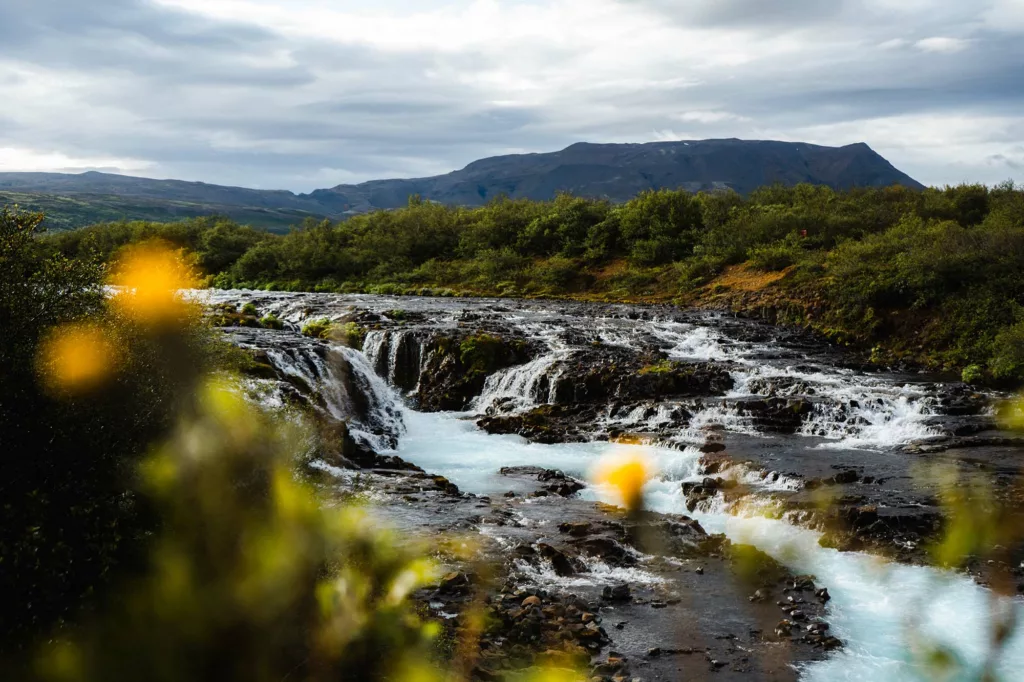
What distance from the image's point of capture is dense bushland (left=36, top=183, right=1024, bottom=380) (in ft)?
102

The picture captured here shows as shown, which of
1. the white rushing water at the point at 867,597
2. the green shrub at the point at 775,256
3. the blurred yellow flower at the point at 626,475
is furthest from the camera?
the green shrub at the point at 775,256

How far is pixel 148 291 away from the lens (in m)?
11.1

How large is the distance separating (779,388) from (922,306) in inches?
514

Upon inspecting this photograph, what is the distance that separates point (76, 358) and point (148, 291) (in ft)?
7.37

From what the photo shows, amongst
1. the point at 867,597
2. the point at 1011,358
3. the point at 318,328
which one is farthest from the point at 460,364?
the point at 1011,358

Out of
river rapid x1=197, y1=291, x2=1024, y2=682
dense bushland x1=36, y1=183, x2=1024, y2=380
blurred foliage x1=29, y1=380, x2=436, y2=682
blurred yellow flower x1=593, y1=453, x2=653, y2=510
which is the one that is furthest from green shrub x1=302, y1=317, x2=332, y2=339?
blurred foliage x1=29, y1=380, x2=436, y2=682

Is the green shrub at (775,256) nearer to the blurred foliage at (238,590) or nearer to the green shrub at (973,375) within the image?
the green shrub at (973,375)

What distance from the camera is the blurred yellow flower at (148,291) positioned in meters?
10.8

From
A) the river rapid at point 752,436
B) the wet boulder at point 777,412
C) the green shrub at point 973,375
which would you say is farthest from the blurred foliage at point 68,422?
the green shrub at point 973,375

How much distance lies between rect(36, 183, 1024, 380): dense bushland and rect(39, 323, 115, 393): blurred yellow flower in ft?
5.38

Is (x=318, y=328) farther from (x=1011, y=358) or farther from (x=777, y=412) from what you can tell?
(x=1011, y=358)

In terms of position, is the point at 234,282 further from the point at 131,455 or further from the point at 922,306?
the point at 131,455

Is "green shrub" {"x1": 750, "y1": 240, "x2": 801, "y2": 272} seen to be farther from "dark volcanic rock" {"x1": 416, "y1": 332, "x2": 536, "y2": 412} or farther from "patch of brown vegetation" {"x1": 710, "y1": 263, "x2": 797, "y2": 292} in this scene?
"dark volcanic rock" {"x1": 416, "y1": 332, "x2": 536, "y2": 412}

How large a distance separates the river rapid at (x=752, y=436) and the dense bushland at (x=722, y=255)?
402 centimetres
